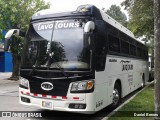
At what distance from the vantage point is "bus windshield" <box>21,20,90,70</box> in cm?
642

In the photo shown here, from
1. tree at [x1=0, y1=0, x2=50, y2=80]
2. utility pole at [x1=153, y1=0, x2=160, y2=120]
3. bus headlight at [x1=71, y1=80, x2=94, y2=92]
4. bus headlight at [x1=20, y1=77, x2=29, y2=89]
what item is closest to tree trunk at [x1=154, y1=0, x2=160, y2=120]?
utility pole at [x1=153, y1=0, x2=160, y2=120]

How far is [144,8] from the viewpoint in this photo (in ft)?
52.7

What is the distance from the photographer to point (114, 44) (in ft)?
28.3

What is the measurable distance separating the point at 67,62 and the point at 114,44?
276 centimetres

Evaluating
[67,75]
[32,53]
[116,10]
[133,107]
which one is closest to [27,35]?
[32,53]

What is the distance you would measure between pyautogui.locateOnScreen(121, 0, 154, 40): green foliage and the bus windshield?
10.3m

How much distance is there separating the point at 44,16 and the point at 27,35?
0.78 m

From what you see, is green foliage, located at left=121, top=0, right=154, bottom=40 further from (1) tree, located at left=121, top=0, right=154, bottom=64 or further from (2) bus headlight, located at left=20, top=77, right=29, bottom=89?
(2) bus headlight, located at left=20, top=77, right=29, bottom=89

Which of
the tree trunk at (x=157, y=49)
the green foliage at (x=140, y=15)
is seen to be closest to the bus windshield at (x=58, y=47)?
the tree trunk at (x=157, y=49)

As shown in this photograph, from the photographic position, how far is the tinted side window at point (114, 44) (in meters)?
8.15

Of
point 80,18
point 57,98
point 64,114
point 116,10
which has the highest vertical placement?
point 116,10

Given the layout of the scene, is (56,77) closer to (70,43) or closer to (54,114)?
(70,43)

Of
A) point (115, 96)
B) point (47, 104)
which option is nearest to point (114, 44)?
point (115, 96)

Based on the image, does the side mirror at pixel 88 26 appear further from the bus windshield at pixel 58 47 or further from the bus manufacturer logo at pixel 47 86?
the bus manufacturer logo at pixel 47 86
